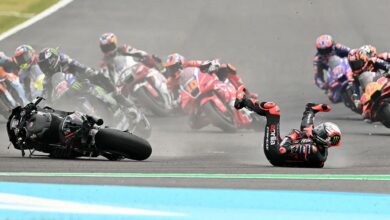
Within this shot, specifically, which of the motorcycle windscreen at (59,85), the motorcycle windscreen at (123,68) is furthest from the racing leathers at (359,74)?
the motorcycle windscreen at (59,85)

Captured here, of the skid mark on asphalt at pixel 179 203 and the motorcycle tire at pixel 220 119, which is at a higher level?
the skid mark on asphalt at pixel 179 203

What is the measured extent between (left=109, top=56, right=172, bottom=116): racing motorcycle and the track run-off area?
0.40 metres

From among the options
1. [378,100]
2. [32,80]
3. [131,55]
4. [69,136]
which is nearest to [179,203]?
[69,136]

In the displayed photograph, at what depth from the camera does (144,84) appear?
2358cm

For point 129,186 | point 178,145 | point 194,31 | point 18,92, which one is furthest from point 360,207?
point 194,31

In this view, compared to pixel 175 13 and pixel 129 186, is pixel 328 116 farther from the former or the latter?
pixel 129 186

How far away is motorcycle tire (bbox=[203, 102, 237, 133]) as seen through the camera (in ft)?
71.0

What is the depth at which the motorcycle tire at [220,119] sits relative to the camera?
21.6 metres

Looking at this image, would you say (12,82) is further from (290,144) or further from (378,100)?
(290,144)

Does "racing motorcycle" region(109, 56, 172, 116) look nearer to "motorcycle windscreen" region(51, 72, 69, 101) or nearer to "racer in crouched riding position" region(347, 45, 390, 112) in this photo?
"motorcycle windscreen" region(51, 72, 69, 101)

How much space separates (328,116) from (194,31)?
28.6 feet

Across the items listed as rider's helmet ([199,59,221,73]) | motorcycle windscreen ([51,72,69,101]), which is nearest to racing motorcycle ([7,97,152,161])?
motorcycle windscreen ([51,72,69,101])

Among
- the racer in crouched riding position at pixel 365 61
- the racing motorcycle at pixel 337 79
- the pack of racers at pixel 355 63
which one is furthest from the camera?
the racing motorcycle at pixel 337 79

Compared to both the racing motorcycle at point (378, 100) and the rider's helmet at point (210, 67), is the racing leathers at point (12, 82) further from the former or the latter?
the racing motorcycle at point (378, 100)
